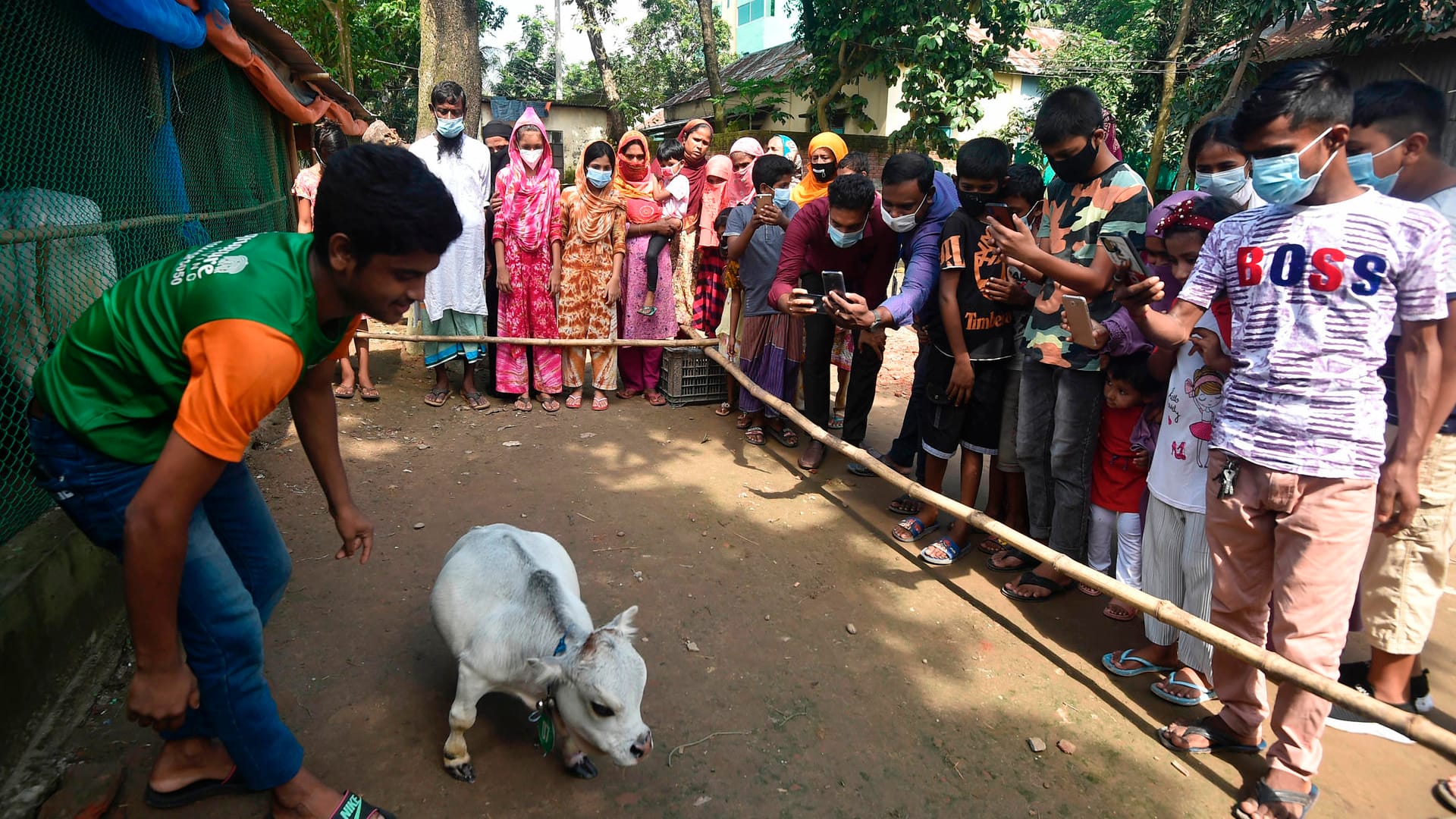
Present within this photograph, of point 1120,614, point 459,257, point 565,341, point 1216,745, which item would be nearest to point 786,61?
point 459,257

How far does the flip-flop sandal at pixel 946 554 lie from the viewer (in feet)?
13.7

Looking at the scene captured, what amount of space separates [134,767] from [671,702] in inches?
67.5

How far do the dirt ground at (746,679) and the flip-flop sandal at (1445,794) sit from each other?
5cm

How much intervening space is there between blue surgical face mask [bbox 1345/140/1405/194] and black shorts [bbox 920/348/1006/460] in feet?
5.36

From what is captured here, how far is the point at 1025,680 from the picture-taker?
3.25m

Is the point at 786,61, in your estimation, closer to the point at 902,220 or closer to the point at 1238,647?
the point at 902,220

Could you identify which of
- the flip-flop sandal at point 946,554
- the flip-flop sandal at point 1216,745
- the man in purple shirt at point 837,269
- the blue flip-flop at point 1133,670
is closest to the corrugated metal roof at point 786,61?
the man in purple shirt at point 837,269

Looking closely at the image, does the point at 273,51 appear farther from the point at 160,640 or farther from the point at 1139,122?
the point at 1139,122

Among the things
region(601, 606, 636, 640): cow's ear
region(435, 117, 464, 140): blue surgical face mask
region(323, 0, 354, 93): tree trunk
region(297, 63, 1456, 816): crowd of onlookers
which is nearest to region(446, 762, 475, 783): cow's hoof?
region(601, 606, 636, 640): cow's ear

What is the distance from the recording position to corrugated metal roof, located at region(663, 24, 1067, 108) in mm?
17938

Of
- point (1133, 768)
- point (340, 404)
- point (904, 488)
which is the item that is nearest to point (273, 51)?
point (340, 404)

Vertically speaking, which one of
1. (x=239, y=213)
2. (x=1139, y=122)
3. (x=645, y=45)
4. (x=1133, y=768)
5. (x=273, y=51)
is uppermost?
(x=645, y=45)

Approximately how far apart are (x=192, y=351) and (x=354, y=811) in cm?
139

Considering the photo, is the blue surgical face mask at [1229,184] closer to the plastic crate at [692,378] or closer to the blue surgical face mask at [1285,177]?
the blue surgical face mask at [1285,177]
